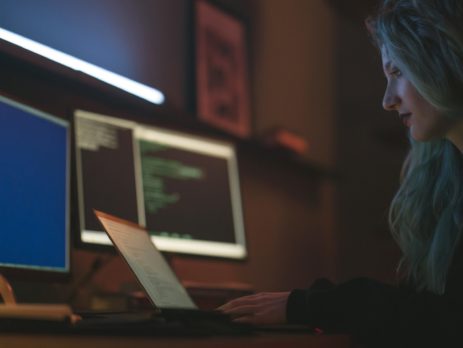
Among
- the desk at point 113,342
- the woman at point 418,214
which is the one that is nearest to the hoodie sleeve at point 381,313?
the woman at point 418,214

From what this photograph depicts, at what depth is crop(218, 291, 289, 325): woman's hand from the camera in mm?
1216

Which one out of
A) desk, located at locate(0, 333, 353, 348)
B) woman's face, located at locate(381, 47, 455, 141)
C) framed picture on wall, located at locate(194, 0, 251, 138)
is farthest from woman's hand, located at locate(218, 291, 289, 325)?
framed picture on wall, located at locate(194, 0, 251, 138)

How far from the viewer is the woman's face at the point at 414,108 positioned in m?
1.45

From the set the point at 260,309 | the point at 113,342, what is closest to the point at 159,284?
the point at 260,309

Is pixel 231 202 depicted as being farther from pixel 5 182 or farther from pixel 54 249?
pixel 5 182

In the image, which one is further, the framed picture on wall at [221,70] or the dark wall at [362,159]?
the dark wall at [362,159]

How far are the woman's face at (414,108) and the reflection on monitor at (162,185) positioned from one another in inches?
26.5

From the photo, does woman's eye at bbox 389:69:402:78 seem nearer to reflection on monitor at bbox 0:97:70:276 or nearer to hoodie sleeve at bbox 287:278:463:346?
hoodie sleeve at bbox 287:278:463:346

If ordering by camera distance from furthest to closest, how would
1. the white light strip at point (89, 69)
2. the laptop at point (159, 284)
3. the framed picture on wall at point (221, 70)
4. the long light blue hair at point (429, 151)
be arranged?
the framed picture on wall at point (221, 70)
the white light strip at point (89, 69)
the long light blue hair at point (429, 151)
the laptop at point (159, 284)

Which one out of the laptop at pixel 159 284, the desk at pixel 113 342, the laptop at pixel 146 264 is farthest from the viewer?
the laptop at pixel 146 264

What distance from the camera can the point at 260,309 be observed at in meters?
1.23

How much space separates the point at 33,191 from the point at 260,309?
1.66 ft

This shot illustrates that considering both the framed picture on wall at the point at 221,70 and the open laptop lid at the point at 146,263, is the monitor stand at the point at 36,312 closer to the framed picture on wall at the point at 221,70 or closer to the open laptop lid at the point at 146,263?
the open laptop lid at the point at 146,263

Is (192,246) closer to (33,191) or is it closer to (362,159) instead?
(33,191)
